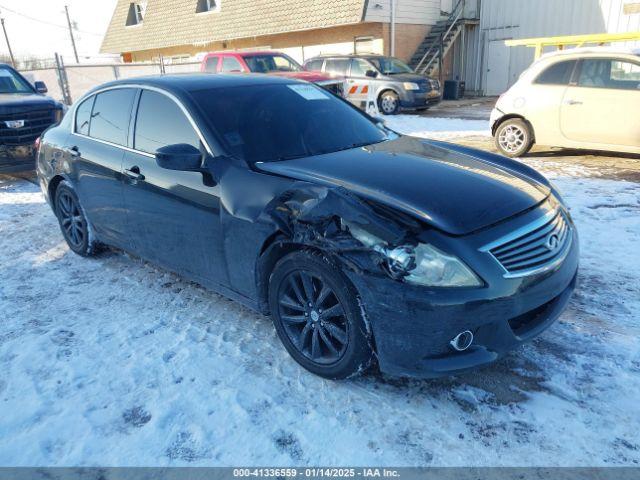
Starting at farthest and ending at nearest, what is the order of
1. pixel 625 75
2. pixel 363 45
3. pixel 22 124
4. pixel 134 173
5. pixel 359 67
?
pixel 363 45, pixel 359 67, pixel 22 124, pixel 625 75, pixel 134 173

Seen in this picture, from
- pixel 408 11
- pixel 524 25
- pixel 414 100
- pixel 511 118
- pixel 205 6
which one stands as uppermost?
pixel 205 6

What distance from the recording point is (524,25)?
1886cm

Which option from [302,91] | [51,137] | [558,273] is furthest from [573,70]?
[51,137]

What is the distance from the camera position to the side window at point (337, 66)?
Result: 1561cm

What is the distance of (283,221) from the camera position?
2.88 m

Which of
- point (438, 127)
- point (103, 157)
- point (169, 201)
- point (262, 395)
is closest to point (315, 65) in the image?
point (438, 127)

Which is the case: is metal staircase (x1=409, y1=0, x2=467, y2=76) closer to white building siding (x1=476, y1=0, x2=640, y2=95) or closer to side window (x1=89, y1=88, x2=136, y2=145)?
white building siding (x1=476, y1=0, x2=640, y2=95)

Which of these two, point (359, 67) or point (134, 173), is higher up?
point (359, 67)

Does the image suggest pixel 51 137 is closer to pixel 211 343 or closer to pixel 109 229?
pixel 109 229

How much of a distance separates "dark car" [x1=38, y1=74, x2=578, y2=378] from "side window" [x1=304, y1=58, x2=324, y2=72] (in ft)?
40.3

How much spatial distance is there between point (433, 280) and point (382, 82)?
13.5 m

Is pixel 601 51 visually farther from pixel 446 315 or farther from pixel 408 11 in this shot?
pixel 408 11

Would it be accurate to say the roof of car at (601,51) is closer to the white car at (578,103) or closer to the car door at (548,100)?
the white car at (578,103)

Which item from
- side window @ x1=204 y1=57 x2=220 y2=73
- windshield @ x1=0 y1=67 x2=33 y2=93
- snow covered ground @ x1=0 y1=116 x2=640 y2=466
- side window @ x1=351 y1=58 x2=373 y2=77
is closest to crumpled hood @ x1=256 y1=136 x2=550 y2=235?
snow covered ground @ x1=0 y1=116 x2=640 y2=466
